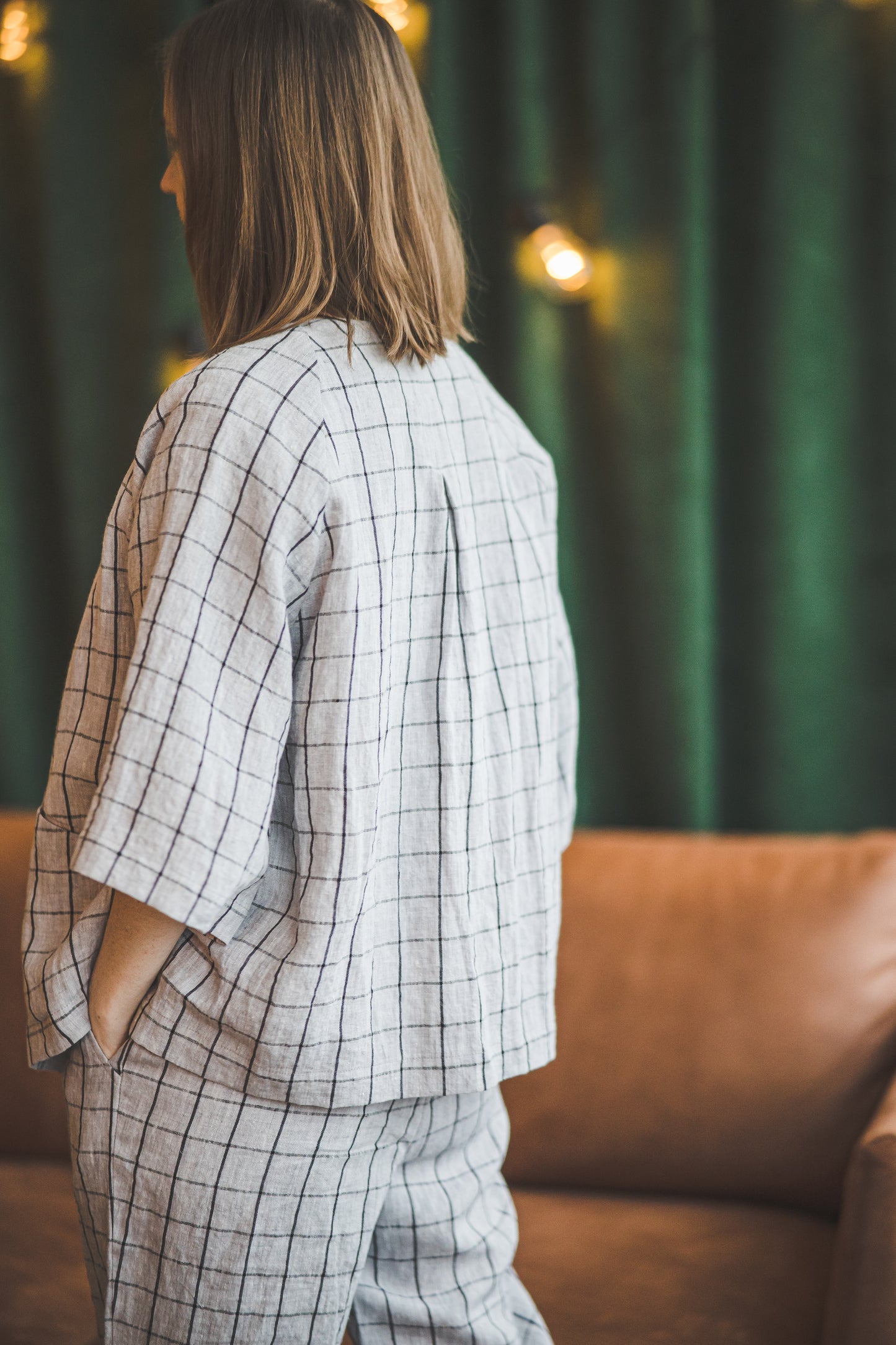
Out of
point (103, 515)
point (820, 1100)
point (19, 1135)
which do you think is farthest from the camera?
point (103, 515)

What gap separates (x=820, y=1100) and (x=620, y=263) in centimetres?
127

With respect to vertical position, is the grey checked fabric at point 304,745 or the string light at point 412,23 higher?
the string light at point 412,23

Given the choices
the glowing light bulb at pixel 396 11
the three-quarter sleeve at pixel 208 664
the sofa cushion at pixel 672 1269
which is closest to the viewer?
the three-quarter sleeve at pixel 208 664

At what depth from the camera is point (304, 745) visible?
69 centimetres

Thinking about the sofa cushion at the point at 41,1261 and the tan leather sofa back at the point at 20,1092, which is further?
the tan leather sofa back at the point at 20,1092

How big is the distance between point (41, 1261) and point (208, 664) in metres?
1.03

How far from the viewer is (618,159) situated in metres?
1.62

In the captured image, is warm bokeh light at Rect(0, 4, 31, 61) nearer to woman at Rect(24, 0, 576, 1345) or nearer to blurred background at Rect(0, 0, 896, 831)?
blurred background at Rect(0, 0, 896, 831)

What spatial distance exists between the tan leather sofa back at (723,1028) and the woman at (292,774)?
63 centimetres

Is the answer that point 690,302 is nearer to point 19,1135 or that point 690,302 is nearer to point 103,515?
point 103,515

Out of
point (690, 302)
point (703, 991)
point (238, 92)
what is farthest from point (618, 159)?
point (703, 991)

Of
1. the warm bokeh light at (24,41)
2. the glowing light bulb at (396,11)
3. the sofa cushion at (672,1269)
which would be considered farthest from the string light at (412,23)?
the sofa cushion at (672,1269)

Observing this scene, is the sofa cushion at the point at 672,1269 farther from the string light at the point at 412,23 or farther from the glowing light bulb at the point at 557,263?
the string light at the point at 412,23

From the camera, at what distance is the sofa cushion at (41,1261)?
1.17 metres
